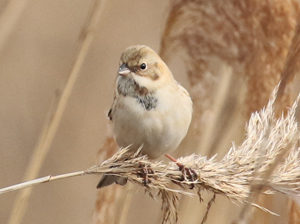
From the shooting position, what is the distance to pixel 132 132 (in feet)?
6.90

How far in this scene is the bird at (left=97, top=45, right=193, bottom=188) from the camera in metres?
2.09

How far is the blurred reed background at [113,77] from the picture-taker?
199 centimetres

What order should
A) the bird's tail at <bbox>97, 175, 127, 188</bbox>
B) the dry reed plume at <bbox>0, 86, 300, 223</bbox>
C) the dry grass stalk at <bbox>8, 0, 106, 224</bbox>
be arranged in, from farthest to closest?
the bird's tail at <bbox>97, 175, 127, 188</bbox> → the dry grass stalk at <bbox>8, 0, 106, 224</bbox> → the dry reed plume at <bbox>0, 86, 300, 223</bbox>

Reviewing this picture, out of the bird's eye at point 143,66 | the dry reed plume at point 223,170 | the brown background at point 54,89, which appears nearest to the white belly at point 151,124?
the bird's eye at point 143,66

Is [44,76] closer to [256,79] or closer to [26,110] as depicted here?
[26,110]

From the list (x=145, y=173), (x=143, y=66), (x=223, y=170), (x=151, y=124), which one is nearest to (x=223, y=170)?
(x=223, y=170)

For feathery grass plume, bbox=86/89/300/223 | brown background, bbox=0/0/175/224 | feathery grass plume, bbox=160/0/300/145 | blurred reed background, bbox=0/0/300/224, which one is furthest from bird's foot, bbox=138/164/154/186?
brown background, bbox=0/0/175/224

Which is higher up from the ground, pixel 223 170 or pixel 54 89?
pixel 54 89

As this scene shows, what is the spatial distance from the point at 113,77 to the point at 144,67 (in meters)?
1.18

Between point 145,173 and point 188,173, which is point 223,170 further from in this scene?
point 145,173

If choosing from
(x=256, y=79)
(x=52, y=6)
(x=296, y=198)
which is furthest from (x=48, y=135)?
(x=52, y=6)

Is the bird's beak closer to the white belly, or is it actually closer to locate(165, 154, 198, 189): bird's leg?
the white belly

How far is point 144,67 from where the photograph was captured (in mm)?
2143

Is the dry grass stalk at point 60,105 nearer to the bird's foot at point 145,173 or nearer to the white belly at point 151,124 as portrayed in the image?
the white belly at point 151,124
